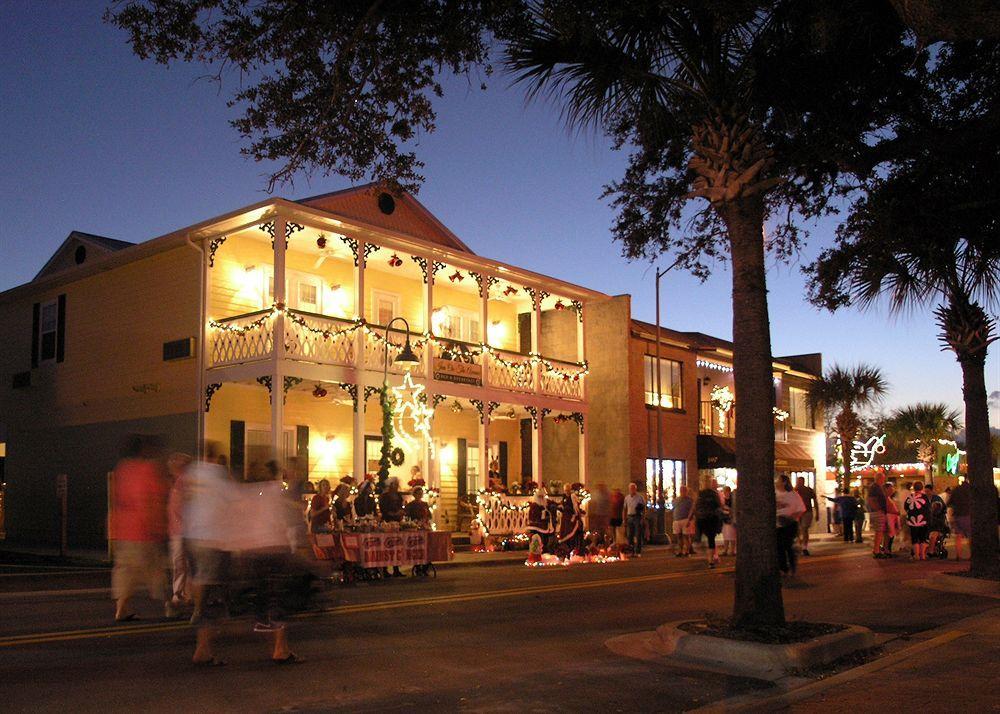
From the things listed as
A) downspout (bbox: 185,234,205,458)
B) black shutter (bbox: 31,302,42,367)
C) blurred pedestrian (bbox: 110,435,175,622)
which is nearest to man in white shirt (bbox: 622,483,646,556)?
downspout (bbox: 185,234,205,458)

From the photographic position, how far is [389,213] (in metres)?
24.3

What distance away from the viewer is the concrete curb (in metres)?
8.02

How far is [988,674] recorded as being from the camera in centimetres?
786

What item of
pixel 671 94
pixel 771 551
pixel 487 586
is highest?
pixel 671 94

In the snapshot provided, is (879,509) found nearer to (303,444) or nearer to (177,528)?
(303,444)

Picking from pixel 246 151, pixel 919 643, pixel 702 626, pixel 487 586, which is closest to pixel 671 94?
pixel 246 151

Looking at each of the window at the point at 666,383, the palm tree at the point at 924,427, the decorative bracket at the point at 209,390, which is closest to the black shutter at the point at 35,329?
the decorative bracket at the point at 209,390

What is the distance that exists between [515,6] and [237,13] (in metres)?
2.63

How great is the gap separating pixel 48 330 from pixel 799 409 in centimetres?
2796

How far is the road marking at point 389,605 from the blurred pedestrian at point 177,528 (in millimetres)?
1152

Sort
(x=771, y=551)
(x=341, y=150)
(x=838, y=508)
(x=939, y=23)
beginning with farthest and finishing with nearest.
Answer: (x=838, y=508) < (x=341, y=150) < (x=771, y=551) < (x=939, y=23)

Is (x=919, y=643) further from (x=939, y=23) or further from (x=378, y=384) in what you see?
(x=378, y=384)

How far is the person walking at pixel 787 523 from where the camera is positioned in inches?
614

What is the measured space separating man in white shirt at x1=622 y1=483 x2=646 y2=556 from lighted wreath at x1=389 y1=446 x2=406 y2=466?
19.3ft
